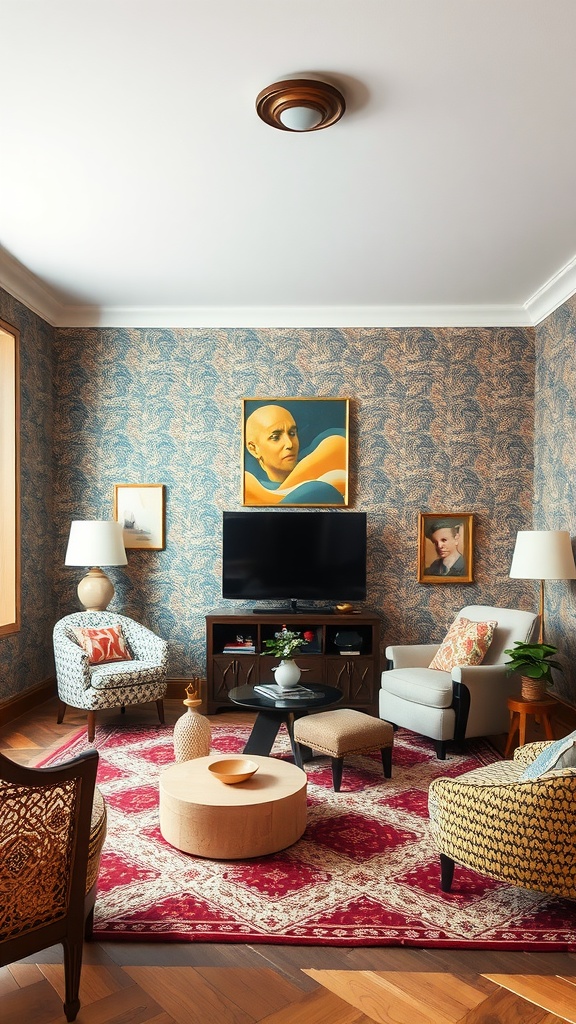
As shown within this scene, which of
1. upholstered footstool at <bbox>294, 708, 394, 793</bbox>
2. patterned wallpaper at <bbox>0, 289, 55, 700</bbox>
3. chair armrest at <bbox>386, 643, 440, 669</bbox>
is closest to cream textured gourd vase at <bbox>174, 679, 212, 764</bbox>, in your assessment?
upholstered footstool at <bbox>294, 708, 394, 793</bbox>

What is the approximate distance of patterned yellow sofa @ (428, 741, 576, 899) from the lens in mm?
2527

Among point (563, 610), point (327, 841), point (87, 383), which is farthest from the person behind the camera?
point (87, 383)

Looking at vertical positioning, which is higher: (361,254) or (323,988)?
(361,254)

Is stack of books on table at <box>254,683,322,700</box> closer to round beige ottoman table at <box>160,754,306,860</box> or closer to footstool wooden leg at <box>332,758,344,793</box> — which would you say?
footstool wooden leg at <box>332,758,344,793</box>

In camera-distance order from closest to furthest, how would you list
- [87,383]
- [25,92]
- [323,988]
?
[323,988]
[25,92]
[87,383]

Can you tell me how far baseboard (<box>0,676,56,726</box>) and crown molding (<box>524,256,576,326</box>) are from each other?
4894 mm

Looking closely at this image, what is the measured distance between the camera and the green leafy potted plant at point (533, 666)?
4500 millimetres

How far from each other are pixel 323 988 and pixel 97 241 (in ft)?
13.9

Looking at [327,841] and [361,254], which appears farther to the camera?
[361,254]

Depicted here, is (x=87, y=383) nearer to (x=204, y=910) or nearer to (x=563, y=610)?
(x=563, y=610)

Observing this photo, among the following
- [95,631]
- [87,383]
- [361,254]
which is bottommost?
[95,631]

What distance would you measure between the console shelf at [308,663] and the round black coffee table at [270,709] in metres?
1.20

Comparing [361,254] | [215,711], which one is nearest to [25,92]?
[361,254]

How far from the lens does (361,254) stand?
4922 millimetres
